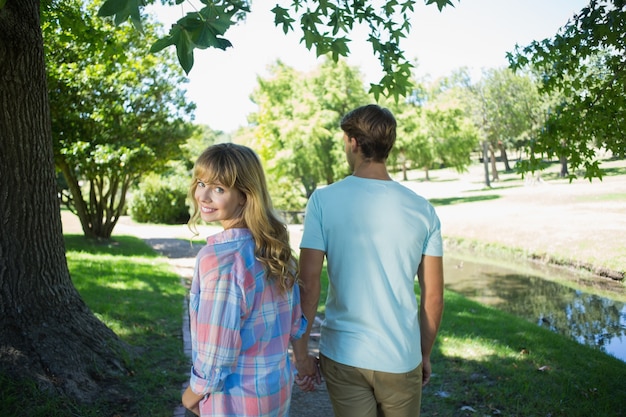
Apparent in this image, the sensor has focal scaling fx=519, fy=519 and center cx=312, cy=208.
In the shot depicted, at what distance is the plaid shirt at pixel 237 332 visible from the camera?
6.35ft

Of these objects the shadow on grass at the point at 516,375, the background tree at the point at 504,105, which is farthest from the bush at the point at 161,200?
the background tree at the point at 504,105

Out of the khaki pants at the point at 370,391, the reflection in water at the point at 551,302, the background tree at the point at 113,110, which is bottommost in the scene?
the reflection in water at the point at 551,302

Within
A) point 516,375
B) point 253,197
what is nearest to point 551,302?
point 516,375

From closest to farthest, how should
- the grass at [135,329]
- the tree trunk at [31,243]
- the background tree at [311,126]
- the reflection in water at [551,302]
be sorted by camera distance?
the grass at [135,329], the tree trunk at [31,243], the reflection in water at [551,302], the background tree at [311,126]

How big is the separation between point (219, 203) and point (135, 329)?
172 inches

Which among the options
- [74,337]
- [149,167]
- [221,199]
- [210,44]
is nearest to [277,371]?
[221,199]

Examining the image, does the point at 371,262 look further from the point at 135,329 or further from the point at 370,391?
the point at 135,329

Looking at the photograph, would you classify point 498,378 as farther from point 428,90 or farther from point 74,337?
point 428,90

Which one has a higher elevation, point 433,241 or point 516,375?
point 433,241

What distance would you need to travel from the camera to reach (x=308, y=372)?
2.48 metres

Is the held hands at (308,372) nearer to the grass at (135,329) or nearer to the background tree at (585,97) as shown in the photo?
the grass at (135,329)

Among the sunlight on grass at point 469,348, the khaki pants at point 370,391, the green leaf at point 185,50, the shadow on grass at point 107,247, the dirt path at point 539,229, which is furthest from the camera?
the shadow on grass at point 107,247

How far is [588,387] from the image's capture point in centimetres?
492

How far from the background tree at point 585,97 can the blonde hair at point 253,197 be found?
4.21m
